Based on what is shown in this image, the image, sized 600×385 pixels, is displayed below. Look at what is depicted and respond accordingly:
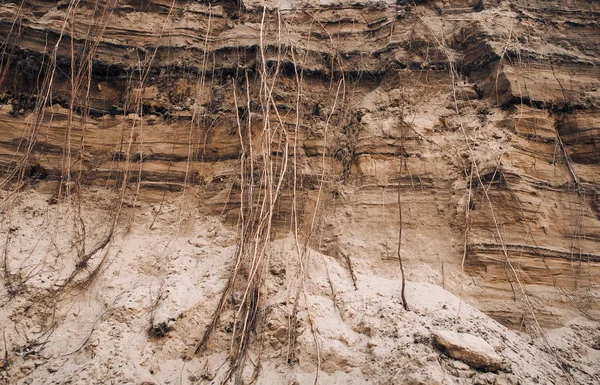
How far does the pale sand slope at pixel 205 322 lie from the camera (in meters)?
2.18

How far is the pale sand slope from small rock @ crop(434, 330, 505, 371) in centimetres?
5

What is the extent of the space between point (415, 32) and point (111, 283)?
3579 mm

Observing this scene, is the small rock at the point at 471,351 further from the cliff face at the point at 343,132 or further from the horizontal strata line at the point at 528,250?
the horizontal strata line at the point at 528,250

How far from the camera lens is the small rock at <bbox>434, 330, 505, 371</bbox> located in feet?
6.81

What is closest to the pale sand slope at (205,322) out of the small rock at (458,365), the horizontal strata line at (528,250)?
the small rock at (458,365)

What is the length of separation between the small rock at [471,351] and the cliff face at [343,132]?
2.13ft

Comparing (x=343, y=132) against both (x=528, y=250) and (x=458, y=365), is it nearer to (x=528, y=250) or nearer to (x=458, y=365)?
(x=528, y=250)

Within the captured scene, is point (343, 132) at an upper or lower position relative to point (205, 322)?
upper

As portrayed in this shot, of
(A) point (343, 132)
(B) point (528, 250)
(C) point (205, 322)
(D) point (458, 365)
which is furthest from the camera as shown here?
(A) point (343, 132)

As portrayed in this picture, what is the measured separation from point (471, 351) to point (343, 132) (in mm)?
2171

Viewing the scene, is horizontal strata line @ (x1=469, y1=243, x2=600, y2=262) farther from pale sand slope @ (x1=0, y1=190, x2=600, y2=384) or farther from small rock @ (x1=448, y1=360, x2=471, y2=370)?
small rock @ (x1=448, y1=360, x2=471, y2=370)

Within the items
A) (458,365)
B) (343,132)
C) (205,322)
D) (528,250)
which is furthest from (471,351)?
(343,132)

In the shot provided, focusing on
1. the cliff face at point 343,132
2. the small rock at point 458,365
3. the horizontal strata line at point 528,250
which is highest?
the cliff face at point 343,132

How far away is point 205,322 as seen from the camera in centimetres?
250
